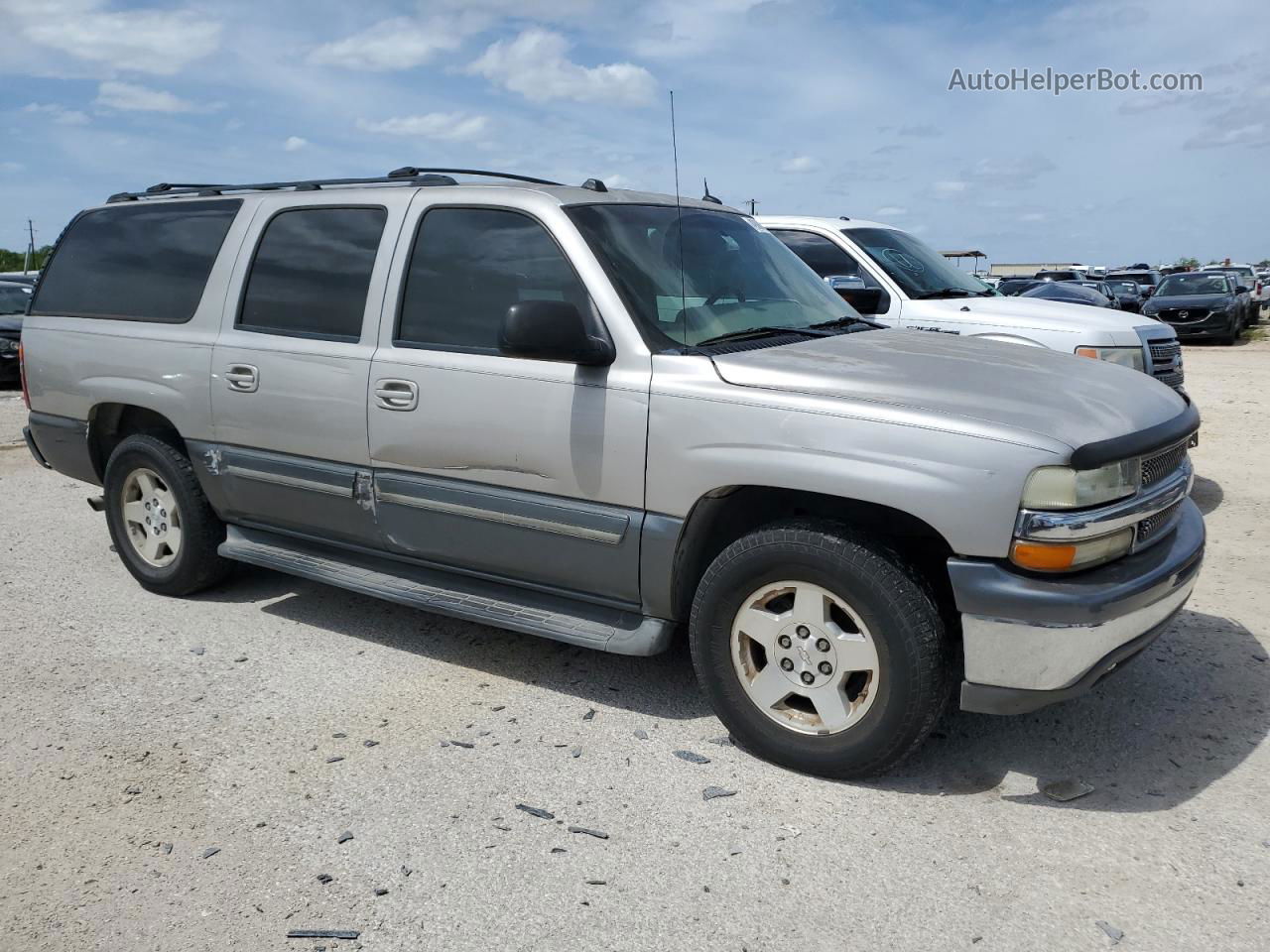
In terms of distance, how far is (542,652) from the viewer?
4832 millimetres

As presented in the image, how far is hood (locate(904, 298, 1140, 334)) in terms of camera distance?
7.37m

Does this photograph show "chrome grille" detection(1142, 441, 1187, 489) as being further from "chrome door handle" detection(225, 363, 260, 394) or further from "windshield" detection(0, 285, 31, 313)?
"windshield" detection(0, 285, 31, 313)

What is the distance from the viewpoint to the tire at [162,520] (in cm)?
536

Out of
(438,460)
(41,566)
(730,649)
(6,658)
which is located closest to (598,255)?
(438,460)

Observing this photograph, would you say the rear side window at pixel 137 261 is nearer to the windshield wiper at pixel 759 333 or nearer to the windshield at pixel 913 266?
the windshield wiper at pixel 759 333

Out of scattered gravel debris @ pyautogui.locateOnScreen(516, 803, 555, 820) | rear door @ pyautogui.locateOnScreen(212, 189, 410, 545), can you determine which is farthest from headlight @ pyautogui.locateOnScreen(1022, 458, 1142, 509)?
rear door @ pyautogui.locateOnScreen(212, 189, 410, 545)

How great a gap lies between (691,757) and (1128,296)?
25.5 metres

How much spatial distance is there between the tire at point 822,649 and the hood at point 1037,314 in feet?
14.6

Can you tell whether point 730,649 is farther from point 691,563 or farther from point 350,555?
point 350,555

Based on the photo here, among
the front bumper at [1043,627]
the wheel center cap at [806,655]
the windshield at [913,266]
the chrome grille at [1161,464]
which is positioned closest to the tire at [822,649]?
the wheel center cap at [806,655]

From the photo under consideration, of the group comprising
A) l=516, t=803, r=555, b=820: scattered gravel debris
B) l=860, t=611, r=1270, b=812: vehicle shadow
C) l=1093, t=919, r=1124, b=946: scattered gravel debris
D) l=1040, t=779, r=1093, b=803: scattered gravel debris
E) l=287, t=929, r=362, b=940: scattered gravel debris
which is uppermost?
l=860, t=611, r=1270, b=812: vehicle shadow

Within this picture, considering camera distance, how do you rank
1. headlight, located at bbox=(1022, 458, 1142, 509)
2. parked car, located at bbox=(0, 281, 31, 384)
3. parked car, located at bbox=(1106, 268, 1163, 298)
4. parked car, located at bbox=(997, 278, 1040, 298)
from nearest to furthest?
headlight, located at bbox=(1022, 458, 1142, 509) < parked car, located at bbox=(0, 281, 31, 384) < parked car, located at bbox=(997, 278, 1040, 298) < parked car, located at bbox=(1106, 268, 1163, 298)

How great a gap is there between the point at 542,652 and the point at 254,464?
1.57 meters

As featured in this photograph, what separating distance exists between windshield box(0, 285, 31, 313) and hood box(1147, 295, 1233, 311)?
21575mm
